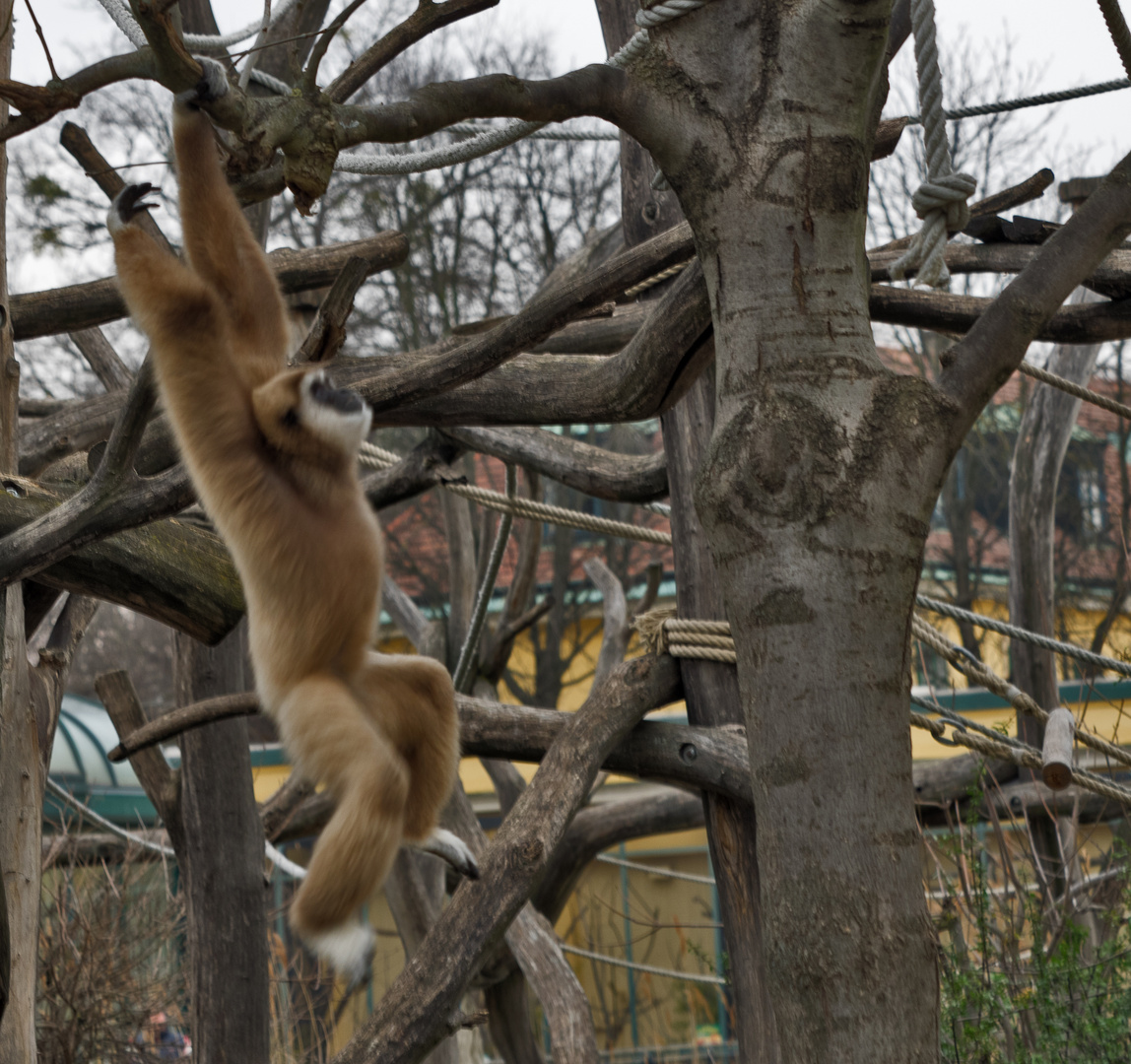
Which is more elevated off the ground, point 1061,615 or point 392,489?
point 1061,615

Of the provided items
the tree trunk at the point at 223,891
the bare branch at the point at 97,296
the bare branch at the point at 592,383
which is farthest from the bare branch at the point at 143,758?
the bare branch at the point at 592,383

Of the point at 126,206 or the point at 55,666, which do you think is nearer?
the point at 126,206

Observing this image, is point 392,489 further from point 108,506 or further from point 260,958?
point 260,958

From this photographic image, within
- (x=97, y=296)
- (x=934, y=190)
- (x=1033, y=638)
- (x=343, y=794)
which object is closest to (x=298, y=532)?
(x=343, y=794)

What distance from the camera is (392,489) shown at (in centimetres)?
410

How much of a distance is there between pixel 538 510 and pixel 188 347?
1811 millimetres

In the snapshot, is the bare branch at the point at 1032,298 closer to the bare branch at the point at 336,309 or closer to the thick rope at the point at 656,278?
the thick rope at the point at 656,278

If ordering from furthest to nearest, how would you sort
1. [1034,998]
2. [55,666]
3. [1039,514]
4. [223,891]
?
[1039,514] < [223,891] < [55,666] < [1034,998]

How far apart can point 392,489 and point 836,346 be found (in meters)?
2.56

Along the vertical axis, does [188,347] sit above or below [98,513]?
above

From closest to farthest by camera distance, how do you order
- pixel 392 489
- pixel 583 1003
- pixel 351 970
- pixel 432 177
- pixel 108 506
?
pixel 351 970 < pixel 108 506 < pixel 392 489 < pixel 583 1003 < pixel 432 177

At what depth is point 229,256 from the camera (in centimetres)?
253

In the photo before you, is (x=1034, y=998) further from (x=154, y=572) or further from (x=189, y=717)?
(x=154, y=572)

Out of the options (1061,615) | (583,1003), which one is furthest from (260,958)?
(1061,615)
